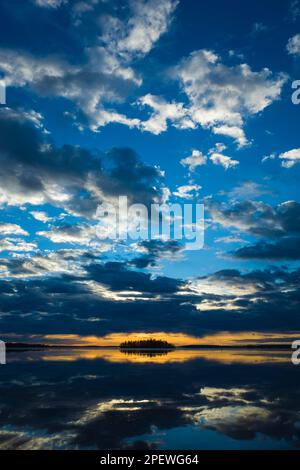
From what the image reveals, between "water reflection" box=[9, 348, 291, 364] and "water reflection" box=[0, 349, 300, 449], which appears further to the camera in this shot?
"water reflection" box=[9, 348, 291, 364]

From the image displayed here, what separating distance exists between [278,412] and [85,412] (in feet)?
29.9

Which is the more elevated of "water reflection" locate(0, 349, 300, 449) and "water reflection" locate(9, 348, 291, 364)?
"water reflection" locate(0, 349, 300, 449)

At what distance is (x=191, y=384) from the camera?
2589cm

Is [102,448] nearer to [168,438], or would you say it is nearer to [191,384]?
[168,438]

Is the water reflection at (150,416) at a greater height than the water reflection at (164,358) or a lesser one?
greater

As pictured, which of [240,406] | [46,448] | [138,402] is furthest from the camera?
[138,402]

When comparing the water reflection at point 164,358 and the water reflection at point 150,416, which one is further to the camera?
the water reflection at point 164,358

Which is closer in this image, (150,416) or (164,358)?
(150,416)

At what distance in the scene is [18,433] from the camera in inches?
510

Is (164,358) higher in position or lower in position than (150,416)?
lower
